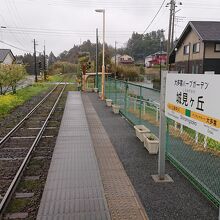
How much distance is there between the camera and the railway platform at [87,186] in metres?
5.70

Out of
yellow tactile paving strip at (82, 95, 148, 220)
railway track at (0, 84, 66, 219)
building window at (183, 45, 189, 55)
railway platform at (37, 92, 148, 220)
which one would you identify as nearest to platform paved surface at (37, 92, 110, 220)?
railway platform at (37, 92, 148, 220)

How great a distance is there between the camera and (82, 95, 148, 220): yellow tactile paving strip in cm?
573

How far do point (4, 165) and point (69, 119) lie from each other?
7.18 metres

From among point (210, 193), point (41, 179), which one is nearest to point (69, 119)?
point (41, 179)

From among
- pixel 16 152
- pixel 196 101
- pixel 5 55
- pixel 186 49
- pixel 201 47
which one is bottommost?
pixel 16 152

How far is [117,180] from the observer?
24.0 feet

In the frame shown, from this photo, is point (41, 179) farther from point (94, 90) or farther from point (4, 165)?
point (94, 90)

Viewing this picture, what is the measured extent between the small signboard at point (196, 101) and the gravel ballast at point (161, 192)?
1446 mm

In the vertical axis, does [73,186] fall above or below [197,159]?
below

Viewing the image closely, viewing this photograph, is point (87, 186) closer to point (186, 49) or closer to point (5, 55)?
point (186, 49)

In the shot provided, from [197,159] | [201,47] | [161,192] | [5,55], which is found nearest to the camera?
[161,192]

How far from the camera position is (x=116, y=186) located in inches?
274

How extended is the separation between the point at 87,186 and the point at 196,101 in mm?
2865

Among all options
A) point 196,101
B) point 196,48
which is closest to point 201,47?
point 196,48
